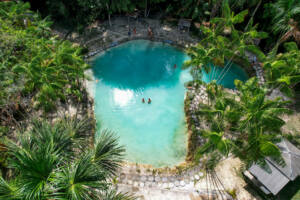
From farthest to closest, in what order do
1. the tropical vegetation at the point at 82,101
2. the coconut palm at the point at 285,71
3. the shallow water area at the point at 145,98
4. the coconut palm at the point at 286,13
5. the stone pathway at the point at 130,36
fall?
1. the stone pathway at the point at 130,36
2. the coconut palm at the point at 286,13
3. the shallow water area at the point at 145,98
4. the coconut palm at the point at 285,71
5. the tropical vegetation at the point at 82,101

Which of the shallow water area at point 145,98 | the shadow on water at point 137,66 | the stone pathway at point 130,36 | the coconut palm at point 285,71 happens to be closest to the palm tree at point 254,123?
the coconut palm at point 285,71

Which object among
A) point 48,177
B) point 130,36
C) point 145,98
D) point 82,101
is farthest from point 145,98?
point 48,177

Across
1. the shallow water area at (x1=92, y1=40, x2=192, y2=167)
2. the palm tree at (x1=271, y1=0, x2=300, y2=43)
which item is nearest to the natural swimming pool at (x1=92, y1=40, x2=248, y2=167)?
the shallow water area at (x1=92, y1=40, x2=192, y2=167)


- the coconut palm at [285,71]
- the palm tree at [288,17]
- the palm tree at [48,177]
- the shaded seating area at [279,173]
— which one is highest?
the palm tree at [288,17]

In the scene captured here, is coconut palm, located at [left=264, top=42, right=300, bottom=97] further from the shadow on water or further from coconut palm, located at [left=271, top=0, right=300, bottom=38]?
the shadow on water

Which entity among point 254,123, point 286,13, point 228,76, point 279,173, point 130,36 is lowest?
point 279,173

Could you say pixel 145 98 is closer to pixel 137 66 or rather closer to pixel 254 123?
pixel 137 66

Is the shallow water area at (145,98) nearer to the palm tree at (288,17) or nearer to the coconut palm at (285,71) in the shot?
the coconut palm at (285,71)
